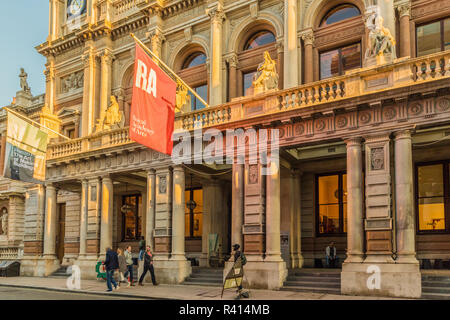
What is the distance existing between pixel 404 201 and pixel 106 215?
14.8m

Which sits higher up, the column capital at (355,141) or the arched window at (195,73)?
the arched window at (195,73)

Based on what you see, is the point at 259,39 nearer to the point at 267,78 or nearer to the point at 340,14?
the point at 340,14

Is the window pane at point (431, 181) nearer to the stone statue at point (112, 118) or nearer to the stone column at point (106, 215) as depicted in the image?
the stone column at point (106, 215)

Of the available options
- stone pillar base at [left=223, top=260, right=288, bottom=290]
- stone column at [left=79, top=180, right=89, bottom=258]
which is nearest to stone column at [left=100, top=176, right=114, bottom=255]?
stone column at [left=79, top=180, right=89, bottom=258]

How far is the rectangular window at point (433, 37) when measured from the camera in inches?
769

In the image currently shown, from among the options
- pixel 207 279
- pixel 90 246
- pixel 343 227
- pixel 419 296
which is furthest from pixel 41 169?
pixel 419 296

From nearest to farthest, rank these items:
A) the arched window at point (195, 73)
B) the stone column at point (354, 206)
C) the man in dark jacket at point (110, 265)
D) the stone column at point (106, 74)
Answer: the stone column at point (354, 206), the man in dark jacket at point (110, 265), the arched window at point (195, 73), the stone column at point (106, 74)

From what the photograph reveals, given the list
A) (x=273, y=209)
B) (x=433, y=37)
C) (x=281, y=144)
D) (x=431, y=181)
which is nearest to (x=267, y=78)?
(x=281, y=144)

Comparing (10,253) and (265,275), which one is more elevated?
(265,275)

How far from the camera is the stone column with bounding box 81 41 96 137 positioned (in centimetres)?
2956

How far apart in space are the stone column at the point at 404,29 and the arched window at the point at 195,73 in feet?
34.0

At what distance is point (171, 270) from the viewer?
68.7 feet

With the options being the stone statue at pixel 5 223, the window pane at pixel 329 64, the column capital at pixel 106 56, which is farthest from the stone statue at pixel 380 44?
the stone statue at pixel 5 223
